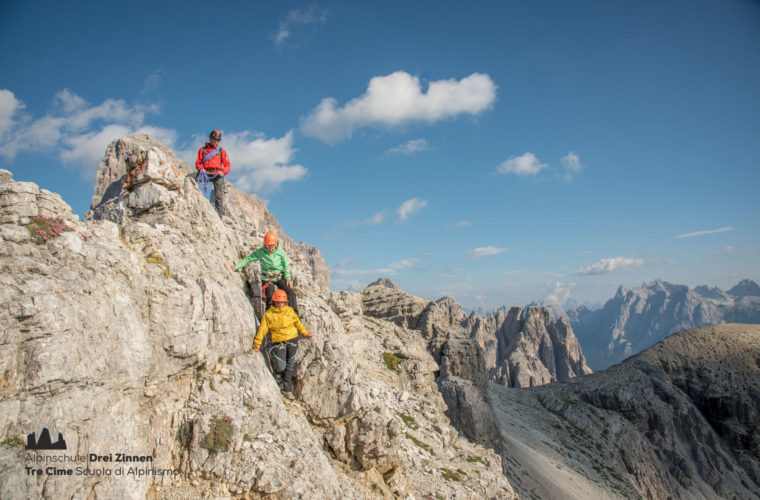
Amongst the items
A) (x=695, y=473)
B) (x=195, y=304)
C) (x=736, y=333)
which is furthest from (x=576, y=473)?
(x=736, y=333)

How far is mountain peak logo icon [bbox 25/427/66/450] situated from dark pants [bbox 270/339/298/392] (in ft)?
23.6

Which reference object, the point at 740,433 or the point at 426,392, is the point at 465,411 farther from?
the point at 740,433

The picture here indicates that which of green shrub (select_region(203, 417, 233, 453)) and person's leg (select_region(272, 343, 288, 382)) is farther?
person's leg (select_region(272, 343, 288, 382))

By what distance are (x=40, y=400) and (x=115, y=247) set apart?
451 cm

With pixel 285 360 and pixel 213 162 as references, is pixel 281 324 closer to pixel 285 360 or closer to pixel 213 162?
pixel 285 360

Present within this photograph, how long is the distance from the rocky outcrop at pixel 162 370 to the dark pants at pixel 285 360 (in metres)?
0.57

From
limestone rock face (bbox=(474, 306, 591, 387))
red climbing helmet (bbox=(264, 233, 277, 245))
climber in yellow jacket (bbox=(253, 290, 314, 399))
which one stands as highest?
red climbing helmet (bbox=(264, 233, 277, 245))

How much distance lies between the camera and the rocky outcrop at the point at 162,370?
8.24 m

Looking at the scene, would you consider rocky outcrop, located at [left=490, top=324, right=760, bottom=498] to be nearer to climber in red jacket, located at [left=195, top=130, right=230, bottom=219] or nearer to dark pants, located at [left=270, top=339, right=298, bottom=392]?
dark pants, located at [left=270, top=339, right=298, bottom=392]

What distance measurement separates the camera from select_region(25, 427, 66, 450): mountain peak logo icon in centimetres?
765

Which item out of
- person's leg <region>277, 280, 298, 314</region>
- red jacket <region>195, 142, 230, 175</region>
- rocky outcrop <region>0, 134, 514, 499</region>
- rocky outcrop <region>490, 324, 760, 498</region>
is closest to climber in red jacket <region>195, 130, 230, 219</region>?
red jacket <region>195, 142, 230, 175</region>

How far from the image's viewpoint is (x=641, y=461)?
208 feet

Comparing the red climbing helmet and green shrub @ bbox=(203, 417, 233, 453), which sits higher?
the red climbing helmet

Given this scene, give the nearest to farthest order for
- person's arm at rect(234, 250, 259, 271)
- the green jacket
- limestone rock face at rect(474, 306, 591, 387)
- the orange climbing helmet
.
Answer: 1. the orange climbing helmet
2. person's arm at rect(234, 250, 259, 271)
3. the green jacket
4. limestone rock face at rect(474, 306, 591, 387)
